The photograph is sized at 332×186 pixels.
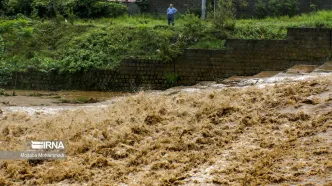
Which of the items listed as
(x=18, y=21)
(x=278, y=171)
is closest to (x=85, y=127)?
(x=278, y=171)

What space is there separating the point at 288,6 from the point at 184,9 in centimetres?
456

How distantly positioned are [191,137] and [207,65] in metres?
8.66

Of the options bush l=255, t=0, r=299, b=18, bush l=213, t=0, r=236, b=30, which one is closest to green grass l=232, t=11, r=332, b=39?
bush l=213, t=0, r=236, b=30

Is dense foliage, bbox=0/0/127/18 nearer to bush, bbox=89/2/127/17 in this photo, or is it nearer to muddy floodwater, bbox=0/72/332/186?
bush, bbox=89/2/127/17

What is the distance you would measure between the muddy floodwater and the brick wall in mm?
4009

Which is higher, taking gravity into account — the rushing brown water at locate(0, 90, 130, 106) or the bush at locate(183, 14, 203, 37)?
the bush at locate(183, 14, 203, 37)

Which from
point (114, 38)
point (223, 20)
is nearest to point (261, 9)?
point (223, 20)

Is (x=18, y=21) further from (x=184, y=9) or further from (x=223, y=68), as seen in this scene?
(x=223, y=68)

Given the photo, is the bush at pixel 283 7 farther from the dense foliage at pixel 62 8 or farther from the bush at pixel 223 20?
the dense foliage at pixel 62 8

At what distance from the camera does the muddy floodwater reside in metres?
8.45

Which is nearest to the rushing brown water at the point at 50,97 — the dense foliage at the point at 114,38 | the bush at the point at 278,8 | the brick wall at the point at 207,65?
the brick wall at the point at 207,65

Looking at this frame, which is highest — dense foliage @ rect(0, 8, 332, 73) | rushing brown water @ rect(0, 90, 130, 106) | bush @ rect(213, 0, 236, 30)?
bush @ rect(213, 0, 236, 30)

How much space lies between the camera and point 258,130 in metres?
10.3

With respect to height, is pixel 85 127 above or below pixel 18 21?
below
